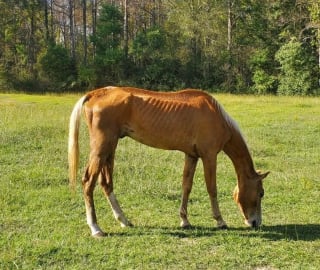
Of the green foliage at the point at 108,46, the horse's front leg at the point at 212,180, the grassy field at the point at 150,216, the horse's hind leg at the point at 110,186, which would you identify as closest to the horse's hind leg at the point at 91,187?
the grassy field at the point at 150,216

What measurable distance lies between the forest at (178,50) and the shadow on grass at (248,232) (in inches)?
1120

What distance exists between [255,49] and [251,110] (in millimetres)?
18697

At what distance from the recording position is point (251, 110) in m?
20.0

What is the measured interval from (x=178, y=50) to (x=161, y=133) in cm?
3572

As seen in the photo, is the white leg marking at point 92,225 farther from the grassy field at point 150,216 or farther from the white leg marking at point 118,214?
the white leg marking at point 118,214

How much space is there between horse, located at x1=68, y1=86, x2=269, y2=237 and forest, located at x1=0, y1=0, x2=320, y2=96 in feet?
93.7

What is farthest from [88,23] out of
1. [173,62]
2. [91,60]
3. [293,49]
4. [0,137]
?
[0,137]

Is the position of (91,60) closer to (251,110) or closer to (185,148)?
(251,110)

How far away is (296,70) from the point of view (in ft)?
107

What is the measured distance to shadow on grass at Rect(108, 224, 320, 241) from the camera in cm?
533

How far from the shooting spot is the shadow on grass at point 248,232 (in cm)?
533

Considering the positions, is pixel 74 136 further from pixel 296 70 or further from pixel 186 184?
pixel 296 70

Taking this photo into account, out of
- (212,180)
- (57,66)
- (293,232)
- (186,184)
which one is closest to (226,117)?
(212,180)

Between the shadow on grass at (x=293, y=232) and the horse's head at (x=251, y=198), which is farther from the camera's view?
the horse's head at (x=251, y=198)
